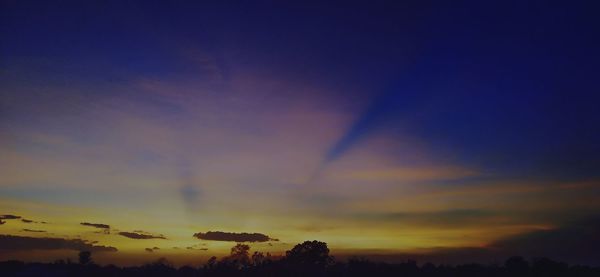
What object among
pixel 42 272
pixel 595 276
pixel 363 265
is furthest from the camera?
pixel 363 265

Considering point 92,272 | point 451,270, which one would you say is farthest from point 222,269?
point 451,270

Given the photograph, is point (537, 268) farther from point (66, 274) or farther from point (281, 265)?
point (66, 274)

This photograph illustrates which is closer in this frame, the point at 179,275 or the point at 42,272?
the point at 42,272

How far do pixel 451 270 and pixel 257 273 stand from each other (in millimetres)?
48961

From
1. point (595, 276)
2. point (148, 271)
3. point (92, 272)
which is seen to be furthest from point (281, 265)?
point (595, 276)

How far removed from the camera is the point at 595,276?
125 metres

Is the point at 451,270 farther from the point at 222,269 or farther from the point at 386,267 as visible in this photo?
the point at 222,269

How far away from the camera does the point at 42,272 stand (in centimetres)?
13312

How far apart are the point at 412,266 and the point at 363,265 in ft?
40.4

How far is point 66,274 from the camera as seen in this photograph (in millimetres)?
135125

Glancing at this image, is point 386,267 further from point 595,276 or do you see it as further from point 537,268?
point 595,276

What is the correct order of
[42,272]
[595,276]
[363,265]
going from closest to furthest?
1. [595,276]
2. [42,272]
3. [363,265]

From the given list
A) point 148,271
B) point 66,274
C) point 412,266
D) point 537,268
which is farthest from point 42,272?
point 537,268

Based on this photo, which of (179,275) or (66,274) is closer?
(66,274)
